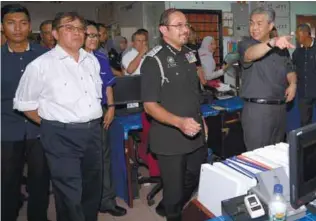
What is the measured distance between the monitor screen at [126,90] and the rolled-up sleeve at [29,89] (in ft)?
3.94

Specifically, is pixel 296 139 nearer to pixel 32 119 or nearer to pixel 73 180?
pixel 73 180

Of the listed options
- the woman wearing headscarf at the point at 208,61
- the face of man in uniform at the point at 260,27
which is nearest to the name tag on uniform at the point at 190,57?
the face of man in uniform at the point at 260,27

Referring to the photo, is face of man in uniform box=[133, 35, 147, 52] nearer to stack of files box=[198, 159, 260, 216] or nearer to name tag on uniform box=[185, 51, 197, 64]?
name tag on uniform box=[185, 51, 197, 64]

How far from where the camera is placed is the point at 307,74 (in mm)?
4289

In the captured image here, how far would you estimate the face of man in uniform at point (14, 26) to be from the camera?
6.52ft

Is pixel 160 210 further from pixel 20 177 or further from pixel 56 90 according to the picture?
pixel 56 90

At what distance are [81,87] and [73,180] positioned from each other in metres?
0.53

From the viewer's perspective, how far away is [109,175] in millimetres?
2635

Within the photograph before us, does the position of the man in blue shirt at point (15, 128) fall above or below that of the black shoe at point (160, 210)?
above

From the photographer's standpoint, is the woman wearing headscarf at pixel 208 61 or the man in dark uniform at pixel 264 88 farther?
the woman wearing headscarf at pixel 208 61

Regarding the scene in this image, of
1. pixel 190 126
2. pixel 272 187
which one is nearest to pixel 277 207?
pixel 272 187

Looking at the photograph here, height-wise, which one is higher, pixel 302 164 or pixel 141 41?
pixel 141 41

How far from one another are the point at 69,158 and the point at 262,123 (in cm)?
135

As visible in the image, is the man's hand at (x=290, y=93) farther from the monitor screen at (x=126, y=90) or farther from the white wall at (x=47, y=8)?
the white wall at (x=47, y=8)
